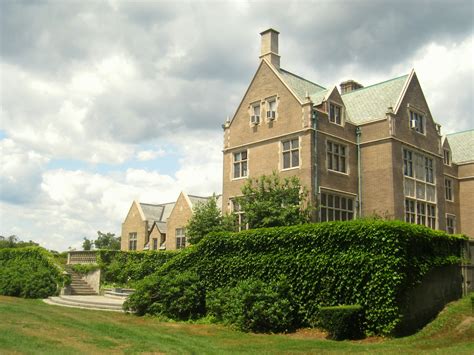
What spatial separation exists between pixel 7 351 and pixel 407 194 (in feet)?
85.0

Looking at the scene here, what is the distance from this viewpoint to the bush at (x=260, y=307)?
60.6ft

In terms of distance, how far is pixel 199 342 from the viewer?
15477 mm

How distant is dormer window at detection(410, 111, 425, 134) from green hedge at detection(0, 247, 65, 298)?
25.1 metres

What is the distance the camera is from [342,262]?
18.3 m

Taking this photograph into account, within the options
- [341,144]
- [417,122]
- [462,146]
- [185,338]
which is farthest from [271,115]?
[462,146]

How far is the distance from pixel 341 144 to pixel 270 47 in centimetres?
835

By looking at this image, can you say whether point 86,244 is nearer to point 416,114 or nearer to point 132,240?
point 132,240

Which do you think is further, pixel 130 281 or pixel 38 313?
pixel 130 281

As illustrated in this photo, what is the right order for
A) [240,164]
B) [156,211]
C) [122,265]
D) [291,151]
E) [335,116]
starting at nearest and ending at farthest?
[291,151]
[335,116]
[240,164]
[122,265]
[156,211]

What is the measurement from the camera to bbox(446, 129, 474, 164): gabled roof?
4238 centimetres

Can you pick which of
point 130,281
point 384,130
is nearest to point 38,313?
point 130,281

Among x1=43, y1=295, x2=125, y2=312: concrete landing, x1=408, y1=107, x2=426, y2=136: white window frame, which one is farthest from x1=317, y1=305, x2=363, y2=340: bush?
x1=408, y1=107, x2=426, y2=136: white window frame

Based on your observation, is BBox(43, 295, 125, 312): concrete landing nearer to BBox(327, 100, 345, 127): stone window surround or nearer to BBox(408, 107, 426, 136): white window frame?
BBox(327, 100, 345, 127): stone window surround

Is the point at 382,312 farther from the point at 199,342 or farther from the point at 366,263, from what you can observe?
the point at 199,342
